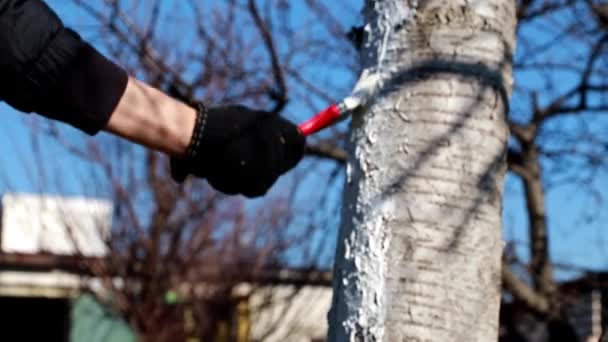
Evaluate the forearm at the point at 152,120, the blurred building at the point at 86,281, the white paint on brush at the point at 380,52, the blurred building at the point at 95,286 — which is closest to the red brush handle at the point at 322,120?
the white paint on brush at the point at 380,52

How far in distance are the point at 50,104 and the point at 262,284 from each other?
379 inches

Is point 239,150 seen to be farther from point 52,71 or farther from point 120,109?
point 52,71

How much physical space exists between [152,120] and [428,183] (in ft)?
2.20

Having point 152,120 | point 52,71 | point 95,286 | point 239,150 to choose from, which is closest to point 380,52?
point 239,150

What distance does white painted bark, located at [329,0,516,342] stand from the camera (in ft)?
7.85

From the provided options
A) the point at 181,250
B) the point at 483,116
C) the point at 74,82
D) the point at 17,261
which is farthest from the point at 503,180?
the point at 17,261

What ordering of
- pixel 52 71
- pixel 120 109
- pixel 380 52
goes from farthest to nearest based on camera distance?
pixel 380 52 < pixel 120 109 < pixel 52 71

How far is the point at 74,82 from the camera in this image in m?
1.95

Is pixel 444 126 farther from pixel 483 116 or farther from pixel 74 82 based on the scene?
pixel 74 82

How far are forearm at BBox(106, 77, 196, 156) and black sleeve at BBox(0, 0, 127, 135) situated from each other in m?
0.03

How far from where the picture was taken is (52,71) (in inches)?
75.0

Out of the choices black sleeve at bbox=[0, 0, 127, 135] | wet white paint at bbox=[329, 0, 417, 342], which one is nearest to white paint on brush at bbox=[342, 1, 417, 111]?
wet white paint at bbox=[329, 0, 417, 342]

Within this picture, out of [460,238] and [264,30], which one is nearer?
[460,238]

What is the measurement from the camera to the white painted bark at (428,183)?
2393 mm
